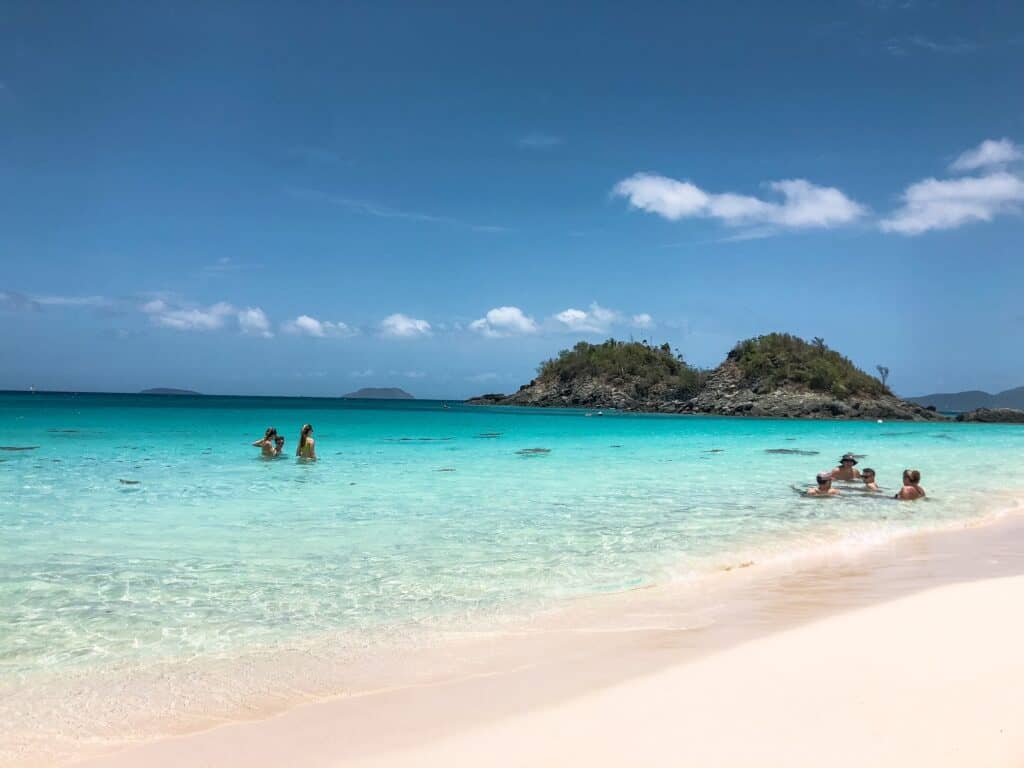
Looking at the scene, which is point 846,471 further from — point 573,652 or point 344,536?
point 573,652

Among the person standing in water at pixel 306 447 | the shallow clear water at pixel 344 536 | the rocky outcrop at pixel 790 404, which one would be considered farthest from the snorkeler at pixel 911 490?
the rocky outcrop at pixel 790 404

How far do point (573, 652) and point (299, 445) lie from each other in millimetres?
17671

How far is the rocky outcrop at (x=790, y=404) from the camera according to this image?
88312mm

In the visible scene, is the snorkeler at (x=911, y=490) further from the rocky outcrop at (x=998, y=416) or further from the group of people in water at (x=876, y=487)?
the rocky outcrop at (x=998, y=416)

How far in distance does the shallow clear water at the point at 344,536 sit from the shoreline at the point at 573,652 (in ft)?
2.34

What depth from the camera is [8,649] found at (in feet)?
16.5

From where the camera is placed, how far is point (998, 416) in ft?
290

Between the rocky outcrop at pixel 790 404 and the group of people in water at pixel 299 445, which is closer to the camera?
the group of people in water at pixel 299 445

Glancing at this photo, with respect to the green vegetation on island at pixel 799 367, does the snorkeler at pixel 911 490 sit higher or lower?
lower

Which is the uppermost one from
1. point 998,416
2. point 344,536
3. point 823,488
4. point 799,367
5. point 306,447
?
point 799,367

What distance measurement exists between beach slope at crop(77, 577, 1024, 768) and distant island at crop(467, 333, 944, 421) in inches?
3584

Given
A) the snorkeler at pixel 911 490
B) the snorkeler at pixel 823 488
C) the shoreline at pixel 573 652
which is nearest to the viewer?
the shoreline at pixel 573 652

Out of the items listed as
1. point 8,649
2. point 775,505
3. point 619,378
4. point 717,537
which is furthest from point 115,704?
point 619,378

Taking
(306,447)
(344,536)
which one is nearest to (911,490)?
(344,536)
